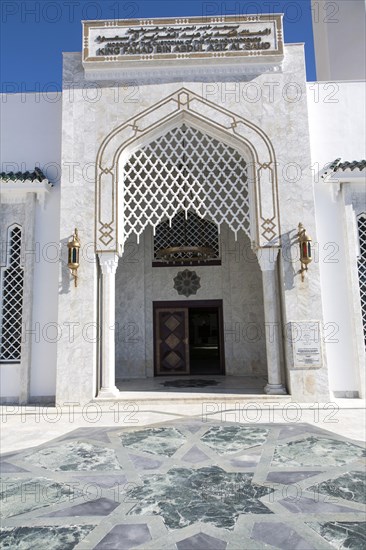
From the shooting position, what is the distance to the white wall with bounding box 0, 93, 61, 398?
17.5 feet

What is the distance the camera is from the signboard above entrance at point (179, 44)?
5434mm

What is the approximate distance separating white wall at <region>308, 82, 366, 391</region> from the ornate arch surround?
0.82 meters

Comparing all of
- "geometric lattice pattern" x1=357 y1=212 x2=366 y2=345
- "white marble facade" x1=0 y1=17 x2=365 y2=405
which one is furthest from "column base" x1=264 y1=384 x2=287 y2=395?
"geometric lattice pattern" x1=357 y1=212 x2=366 y2=345

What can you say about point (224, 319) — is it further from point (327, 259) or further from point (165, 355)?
point (327, 259)

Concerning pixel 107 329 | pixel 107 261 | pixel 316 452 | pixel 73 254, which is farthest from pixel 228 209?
pixel 316 452

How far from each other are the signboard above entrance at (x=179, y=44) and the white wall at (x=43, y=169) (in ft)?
3.29

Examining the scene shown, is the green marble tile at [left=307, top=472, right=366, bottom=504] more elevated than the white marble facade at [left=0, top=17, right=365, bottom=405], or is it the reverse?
the white marble facade at [left=0, top=17, right=365, bottom=405]

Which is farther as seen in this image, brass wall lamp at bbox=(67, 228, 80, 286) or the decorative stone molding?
the decorative stone molding

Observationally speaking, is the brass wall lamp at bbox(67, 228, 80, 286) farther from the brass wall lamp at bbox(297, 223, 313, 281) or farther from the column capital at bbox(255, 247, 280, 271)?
the brass wall lamp at bbox(297, 223, 313, 281)

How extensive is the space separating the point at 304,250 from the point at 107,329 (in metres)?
2.83

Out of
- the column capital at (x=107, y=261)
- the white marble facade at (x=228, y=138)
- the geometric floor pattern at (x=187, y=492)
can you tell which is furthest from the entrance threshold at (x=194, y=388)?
the column capital at (x=107, y=261)

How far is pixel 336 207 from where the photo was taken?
5.51 m

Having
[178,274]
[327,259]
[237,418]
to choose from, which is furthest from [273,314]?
[178,274]

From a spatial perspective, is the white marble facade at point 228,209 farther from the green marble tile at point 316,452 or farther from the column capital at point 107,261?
the green marble tile at point 316,452
